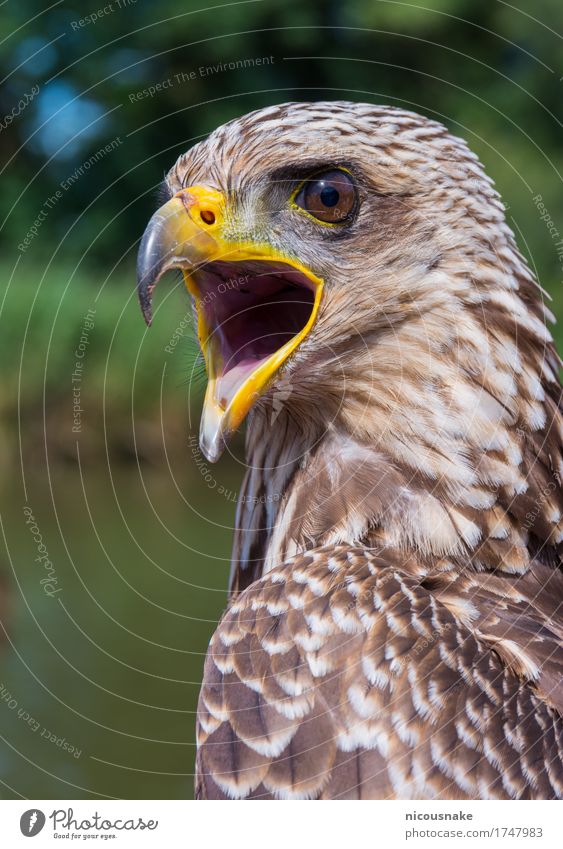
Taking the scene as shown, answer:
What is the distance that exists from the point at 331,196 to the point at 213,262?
0.41 metres

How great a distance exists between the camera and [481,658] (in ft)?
8.41

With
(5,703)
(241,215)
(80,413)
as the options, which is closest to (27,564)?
(80,413)

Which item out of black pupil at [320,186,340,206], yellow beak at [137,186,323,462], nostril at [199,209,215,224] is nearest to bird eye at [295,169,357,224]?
black pupil at [320,186,340,206]

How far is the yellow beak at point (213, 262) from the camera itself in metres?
2.87

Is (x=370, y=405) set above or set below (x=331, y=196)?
below

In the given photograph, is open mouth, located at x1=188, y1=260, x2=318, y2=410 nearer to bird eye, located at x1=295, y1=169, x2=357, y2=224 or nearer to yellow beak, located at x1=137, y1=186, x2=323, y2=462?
yellow beak, located at x1=137, y1=186, x2=323, y2=462

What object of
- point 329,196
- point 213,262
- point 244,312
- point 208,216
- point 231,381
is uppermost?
point 329,196

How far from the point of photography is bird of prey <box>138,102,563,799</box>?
262 cm

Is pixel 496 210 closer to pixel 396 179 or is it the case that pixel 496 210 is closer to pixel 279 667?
pixel 396 179

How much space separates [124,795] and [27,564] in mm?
5232

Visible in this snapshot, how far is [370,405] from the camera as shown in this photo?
9.92ft

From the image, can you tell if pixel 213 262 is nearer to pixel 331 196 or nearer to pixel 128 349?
pixel 331 196

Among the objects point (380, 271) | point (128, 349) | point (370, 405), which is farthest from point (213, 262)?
point (128, 349)

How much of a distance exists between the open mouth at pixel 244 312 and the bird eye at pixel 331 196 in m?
0.19
